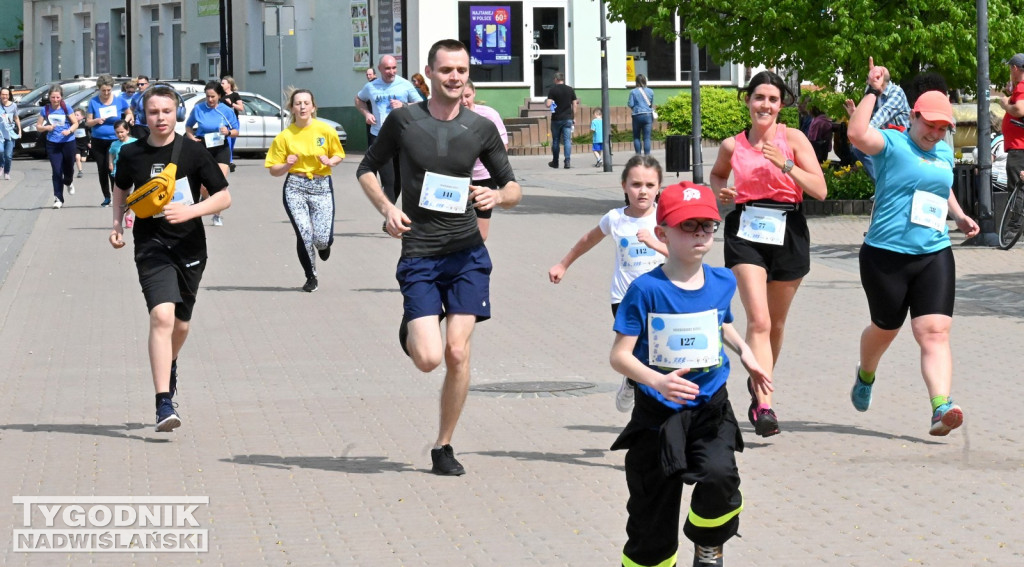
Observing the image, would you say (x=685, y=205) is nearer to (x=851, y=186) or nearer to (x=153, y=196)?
(x=153, y=196)

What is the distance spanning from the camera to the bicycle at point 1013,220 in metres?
16.5

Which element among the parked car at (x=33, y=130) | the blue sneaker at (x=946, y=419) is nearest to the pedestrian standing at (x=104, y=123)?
the parked car at (x=33, y=130)

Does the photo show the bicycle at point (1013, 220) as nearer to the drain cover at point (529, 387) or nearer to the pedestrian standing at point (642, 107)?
the drain cover at point (529, 387)

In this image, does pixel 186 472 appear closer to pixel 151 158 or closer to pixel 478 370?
pixel 151 158

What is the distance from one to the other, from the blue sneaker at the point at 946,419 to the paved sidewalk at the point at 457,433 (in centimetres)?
14

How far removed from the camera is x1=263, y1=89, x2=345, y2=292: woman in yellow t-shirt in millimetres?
14328

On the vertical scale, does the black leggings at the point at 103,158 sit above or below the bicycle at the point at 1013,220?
above

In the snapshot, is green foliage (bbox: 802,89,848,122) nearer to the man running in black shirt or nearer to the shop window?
the man running in black shirt

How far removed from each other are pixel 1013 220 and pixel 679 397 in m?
12.4

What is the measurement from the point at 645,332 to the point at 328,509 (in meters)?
1.98

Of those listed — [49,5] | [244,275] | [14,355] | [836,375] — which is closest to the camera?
[836,375]

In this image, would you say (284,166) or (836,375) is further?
(284,166)

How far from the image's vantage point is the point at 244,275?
52.4 feet

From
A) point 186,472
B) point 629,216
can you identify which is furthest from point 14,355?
point 629,216
